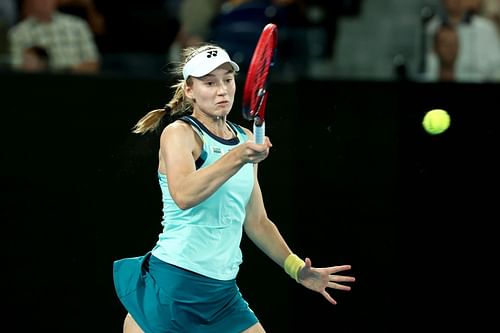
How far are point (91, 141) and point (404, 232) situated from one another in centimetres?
198

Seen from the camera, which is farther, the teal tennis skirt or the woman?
the teal tennis skirt

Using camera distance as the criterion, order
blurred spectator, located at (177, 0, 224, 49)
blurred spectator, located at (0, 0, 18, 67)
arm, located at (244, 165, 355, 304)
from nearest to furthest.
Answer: arm, located at (244, 165, 355, 304) < blurred spectator, located at (0, 0, 18, 67) < blurred spectator, located at (177, 0, 224, 49)

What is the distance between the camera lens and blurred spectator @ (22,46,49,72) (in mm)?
6860

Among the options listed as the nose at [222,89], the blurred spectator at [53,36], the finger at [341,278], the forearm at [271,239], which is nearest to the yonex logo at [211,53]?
the nose at [222,89]

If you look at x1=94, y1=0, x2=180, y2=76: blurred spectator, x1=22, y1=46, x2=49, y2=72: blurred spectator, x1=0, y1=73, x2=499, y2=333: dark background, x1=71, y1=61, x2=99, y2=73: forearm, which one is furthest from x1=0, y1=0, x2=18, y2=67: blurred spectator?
x1=0, y1=73, x2=499, y2=333: dark background

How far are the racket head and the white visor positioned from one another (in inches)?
10.8

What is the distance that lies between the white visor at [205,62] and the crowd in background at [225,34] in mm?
1974

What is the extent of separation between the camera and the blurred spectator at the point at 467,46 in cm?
723

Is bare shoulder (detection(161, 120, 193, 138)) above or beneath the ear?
beneath

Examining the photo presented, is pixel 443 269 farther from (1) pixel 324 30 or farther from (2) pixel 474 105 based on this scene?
(1) pixel 324 30

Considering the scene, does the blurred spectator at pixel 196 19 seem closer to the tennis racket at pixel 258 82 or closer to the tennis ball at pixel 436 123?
the tennis ball at pixel 436 123

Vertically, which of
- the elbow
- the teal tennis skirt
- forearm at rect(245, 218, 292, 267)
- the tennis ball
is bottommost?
the teal tennis skirt

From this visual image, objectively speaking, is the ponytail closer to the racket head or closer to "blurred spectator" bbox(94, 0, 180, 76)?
the racket head

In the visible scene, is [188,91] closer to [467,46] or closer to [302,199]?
[302,199]
